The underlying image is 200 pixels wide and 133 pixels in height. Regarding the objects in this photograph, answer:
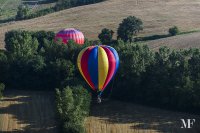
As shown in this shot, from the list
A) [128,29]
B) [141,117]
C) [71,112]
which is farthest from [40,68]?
[128,29]

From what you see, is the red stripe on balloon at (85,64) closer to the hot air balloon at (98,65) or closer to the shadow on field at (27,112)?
the hot air balloon at (98,65)

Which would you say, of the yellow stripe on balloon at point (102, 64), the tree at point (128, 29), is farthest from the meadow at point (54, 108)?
the yellow stripe on balloon at point (102, 64)

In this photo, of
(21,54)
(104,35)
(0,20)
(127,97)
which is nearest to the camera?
(127,97)

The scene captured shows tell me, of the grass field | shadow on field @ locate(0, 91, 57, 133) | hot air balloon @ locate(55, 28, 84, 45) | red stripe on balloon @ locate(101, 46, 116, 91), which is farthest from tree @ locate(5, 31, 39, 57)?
red stripe on balloon @ locate(101, 46, 116, 91)

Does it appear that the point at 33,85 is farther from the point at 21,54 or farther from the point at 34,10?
the point at 34,10

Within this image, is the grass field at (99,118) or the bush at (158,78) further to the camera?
the bush at (158,78)

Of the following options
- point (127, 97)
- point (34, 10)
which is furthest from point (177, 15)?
point (127, 97)
